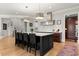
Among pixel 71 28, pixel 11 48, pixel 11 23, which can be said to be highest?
pixel 11 23

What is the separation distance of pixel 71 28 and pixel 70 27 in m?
0.04

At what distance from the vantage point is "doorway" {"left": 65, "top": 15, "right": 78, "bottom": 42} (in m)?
2.19

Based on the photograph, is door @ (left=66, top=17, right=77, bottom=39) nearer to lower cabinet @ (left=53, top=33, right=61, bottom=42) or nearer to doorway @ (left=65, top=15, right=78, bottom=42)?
doorway @ (left=65, top=15, right=78, bottom=42)

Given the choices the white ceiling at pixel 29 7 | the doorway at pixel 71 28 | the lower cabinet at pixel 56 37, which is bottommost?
the lower cabinet at pixel 56 37

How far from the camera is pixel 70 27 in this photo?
2277 mm

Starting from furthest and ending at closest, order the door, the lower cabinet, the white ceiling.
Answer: the lower cabinet → the door → the white ceiling

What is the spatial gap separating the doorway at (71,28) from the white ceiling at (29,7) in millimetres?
266

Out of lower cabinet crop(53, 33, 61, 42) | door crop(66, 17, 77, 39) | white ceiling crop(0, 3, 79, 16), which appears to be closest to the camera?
white ceiling crop(0, 3, 79, 16)

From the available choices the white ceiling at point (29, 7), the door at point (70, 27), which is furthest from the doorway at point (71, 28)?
the white ceiling at point (29, 7)

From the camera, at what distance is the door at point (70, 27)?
7.20ft

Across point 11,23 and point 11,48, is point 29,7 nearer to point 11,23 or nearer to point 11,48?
point 11,23

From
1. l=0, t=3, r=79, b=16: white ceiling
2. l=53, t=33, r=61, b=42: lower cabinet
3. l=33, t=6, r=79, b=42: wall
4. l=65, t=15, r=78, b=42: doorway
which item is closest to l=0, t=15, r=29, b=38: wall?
l=0, t=3, r=79, b=16: white ceiling

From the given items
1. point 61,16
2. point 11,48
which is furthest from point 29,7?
point 11,48

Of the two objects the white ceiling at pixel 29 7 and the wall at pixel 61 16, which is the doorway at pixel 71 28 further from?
the white ceiling at pixel 29 7
